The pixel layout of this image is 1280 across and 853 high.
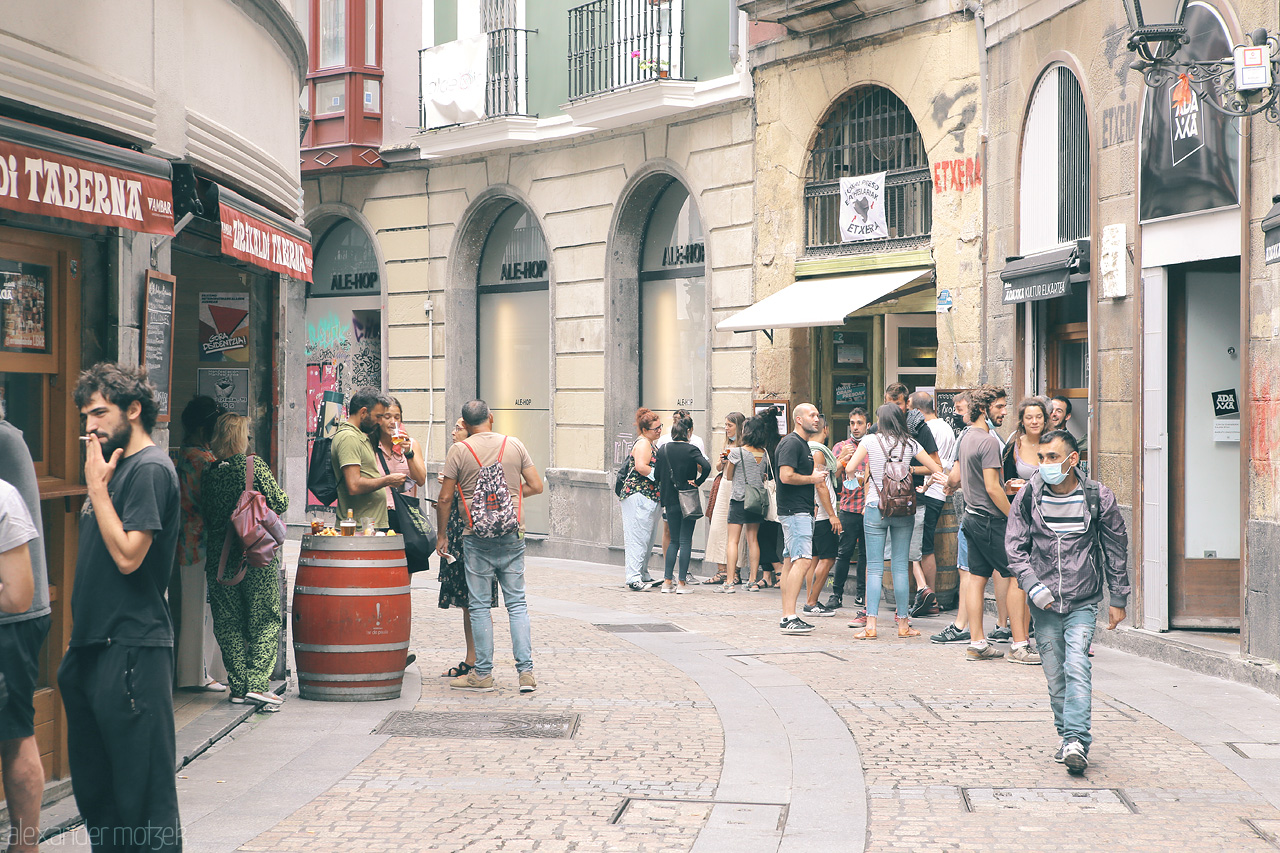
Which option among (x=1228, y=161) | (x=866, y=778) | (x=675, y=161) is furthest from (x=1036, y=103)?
(x=866, y=778)

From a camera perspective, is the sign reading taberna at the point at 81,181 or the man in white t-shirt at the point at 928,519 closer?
the sign reading taberna at the point at 81,181

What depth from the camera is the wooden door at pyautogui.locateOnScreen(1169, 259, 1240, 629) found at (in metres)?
10.6

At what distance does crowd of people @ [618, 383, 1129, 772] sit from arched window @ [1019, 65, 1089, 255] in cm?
166

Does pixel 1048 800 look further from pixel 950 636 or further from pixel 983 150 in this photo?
pixel 983 150

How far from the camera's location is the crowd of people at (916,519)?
23.1 ft

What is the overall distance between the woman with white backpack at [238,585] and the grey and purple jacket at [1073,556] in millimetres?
4267

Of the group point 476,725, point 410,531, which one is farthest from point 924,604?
point 476,725

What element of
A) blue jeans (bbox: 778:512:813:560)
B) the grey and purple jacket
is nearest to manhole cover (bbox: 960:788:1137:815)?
the grey and purple jacket

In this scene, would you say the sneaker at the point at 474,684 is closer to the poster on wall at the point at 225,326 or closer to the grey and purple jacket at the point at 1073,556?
the poster on wall at the point at 225,326

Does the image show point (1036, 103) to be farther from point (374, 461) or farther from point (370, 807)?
point (370, 807)

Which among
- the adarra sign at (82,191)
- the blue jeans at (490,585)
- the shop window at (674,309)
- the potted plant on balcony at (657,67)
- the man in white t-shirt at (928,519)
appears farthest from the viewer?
the shop window at (674,309)

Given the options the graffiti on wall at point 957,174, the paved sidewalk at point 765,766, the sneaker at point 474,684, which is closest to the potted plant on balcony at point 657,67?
the graffiti on wall at point 957,174

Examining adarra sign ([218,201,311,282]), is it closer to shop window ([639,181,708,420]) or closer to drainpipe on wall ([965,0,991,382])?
drainpipe on wall ([965,0,991,382])

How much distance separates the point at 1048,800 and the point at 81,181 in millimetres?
5025
